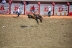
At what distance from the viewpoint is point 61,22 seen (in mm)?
17750

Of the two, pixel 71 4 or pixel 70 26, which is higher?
pixel 71 4

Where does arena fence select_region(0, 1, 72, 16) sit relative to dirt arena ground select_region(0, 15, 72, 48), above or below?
above

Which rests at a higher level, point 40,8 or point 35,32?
point 40,8

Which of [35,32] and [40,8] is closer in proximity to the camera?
[35,32]

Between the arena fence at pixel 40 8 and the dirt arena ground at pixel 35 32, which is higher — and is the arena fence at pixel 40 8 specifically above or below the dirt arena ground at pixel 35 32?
above

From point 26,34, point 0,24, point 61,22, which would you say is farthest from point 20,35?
point 61,22

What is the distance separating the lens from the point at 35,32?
1620 cm

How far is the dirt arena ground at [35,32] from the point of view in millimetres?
14781

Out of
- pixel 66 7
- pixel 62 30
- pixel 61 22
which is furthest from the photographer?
pixel 66 7

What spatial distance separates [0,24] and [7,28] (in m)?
0.83

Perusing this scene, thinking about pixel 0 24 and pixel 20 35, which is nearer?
pixel 20 35

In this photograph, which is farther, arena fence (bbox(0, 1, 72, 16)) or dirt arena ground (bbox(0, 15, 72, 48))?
arena fence (bbox(0, 1, 72, 16))

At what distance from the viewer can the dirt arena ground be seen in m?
14.8

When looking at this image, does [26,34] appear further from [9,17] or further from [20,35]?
[9,17]
